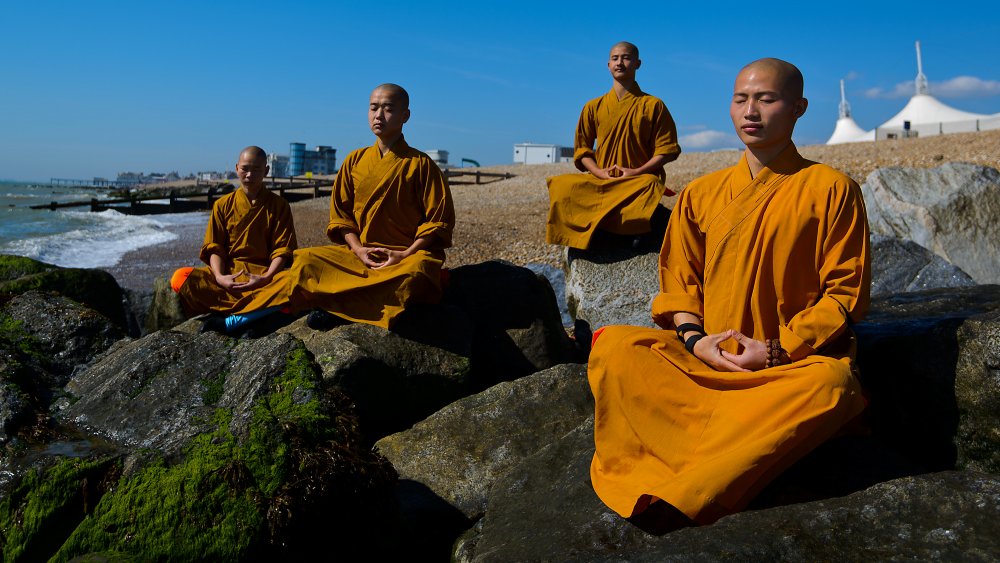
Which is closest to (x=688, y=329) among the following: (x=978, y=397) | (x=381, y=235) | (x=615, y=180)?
(x=978, y=397)

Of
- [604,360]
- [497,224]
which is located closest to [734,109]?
[604,360]

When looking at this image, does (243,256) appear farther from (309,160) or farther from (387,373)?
(309,160)

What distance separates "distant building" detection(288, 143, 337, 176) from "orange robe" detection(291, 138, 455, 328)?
83.7m

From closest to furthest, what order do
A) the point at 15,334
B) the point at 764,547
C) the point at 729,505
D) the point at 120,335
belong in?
the point at 764,547 < the point at 729,505 < the point at 15,334 < the point at 120,335

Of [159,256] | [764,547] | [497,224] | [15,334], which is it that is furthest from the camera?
[159,256]

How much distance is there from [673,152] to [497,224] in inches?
401

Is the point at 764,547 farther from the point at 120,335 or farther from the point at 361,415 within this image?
the point at 120,335

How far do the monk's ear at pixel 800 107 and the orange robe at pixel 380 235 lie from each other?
3.11m

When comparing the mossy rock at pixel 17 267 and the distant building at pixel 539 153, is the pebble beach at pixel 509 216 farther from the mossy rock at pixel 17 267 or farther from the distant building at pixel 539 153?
the distant building at pixel 539 153

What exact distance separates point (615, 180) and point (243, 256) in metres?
3.56

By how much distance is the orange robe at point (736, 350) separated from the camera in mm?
3062

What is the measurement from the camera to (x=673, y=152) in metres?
8.09

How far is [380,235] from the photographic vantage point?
21.4ft

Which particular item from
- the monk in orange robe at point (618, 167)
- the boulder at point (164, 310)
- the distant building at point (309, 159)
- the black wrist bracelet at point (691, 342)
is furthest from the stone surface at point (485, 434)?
the distant building at point (309, 159)
